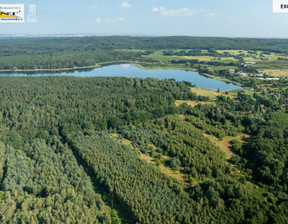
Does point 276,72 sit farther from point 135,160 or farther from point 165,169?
point 135,160

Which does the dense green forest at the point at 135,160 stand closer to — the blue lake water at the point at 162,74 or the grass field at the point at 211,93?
the grass field at the point at 211,93

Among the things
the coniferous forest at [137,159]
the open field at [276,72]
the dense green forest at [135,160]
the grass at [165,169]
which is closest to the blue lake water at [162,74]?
the open field at [276,72]

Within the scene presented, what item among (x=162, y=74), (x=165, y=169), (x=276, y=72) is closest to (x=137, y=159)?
(x=165, y=169)

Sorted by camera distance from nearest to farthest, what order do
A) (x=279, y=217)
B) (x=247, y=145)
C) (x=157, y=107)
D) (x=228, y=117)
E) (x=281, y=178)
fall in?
1. (x=279, y=217)
2. (x=281, y=178)
3. (x=247, y=145)
4. (x=228, y=117)
5. (x=157, y=107)

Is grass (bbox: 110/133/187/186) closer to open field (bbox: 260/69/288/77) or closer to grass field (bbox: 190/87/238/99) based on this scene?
grass field (bbox: 190/87/238/99)

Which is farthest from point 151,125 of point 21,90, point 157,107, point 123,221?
point 21,90

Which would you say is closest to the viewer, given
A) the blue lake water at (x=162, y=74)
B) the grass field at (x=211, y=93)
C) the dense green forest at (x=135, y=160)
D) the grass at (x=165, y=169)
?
the dense green forest at (x=135, y=160)

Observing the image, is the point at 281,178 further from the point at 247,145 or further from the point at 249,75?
the point at 249,75
